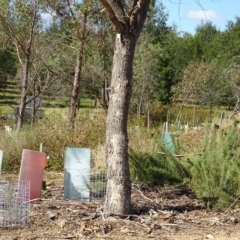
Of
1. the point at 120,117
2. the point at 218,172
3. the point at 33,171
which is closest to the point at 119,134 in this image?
the point at 120,117

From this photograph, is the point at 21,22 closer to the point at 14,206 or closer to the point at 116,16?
the point at 116,16

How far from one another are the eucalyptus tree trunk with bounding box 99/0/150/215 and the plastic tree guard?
1.16m

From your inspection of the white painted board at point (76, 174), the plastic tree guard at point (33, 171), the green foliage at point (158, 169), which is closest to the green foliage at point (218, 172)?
the green foliage at point (158, 169)

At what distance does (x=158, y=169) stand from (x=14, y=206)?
243 cm

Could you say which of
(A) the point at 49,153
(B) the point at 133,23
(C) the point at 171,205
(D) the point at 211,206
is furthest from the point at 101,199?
(A) the point at 49,153

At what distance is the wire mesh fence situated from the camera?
541cm

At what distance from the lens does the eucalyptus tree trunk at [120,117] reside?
5680 millimetres

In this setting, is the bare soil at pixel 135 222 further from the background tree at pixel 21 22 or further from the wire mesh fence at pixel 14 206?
the background tree at pixel 21 22

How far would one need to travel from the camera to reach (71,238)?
199 inches

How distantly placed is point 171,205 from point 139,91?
20236 mm

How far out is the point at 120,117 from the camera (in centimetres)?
573

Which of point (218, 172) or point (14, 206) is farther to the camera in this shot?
point (218, 172)

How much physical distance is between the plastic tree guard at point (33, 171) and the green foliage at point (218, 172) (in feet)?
6.40

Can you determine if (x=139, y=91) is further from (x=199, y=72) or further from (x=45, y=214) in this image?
(x=45, y=214)
